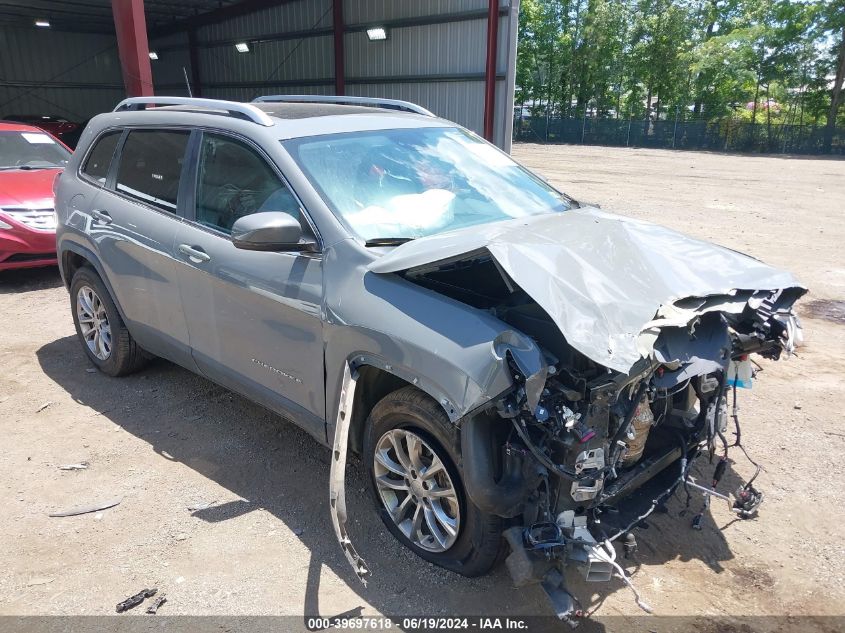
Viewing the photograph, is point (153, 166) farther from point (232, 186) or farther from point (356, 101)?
point (356, 101)

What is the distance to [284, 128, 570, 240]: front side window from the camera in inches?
129

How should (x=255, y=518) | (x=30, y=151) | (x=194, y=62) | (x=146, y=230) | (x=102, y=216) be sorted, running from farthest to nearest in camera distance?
(x=194, y=62) < (x=30, y=151) < (x=102, y=216) < (x=146, y=230) < (x=255, y=518)

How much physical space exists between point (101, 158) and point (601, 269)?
378 centimetres

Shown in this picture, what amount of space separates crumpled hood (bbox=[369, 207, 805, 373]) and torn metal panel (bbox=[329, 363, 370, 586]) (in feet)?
2.00

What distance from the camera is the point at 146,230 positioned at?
4.06 meters

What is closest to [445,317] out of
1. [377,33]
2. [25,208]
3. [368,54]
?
[25,208]

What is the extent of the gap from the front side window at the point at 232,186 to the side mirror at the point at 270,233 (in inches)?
7.1

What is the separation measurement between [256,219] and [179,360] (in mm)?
1554

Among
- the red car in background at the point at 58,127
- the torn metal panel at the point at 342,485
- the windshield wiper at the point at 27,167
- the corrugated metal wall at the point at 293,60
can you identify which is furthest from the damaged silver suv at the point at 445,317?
the red car in background at the point at 58,127

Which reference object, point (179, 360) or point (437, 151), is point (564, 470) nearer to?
point (437, 151)

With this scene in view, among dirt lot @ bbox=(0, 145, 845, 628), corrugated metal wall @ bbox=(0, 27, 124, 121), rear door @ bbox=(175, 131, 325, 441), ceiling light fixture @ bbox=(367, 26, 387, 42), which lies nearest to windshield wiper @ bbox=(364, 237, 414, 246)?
rear door @ bbox=(175, 131, 325, 441)

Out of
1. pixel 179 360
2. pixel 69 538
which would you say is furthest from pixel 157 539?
pixel 179 360

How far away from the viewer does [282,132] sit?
11.5 feet

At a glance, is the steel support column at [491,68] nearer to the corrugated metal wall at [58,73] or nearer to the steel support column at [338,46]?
the steel support column at [338,46]
